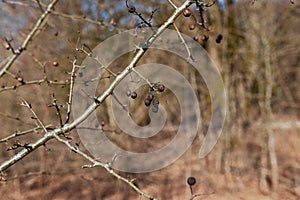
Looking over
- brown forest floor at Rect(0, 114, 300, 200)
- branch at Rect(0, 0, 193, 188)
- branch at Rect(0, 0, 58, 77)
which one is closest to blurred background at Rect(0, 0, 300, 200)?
brown forest floor at Rect(0, 114, 300, 200)

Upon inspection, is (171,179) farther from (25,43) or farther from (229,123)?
(25,43)

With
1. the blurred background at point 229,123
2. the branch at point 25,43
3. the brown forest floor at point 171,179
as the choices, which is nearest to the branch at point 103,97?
the branch at point 25,43

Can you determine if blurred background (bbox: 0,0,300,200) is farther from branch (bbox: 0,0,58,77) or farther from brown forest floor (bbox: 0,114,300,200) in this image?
branch (bbox: 0,0,58,77)

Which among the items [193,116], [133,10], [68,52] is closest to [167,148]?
[193,116]

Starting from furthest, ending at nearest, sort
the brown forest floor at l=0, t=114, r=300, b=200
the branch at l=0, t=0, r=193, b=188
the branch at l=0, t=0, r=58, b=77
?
the brown forest floor at l=0, t=114, r=300, b=200, the branch at l=0, t=0, r=58, b=77, the branch at l=0, t=0, r=193, b=188

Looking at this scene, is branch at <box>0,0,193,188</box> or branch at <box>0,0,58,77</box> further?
branch at <box>0,0,58,77</box>

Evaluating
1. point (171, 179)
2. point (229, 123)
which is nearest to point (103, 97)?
point (229, 123)

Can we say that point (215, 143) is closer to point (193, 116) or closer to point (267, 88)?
point (193, 116)

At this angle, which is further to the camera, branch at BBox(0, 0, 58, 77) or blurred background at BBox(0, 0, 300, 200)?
blurred background at BBox(0, 0, 300, 200)

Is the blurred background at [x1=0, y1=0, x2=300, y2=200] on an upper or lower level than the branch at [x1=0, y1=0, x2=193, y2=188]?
upper

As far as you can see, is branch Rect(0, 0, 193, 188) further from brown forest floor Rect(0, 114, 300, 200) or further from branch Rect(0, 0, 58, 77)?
brown forest floor Rect(0, 114, 300, 200)

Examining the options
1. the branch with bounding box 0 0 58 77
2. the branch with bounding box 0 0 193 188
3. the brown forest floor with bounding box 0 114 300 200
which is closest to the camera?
the branch with bounding box 0 0 193 188

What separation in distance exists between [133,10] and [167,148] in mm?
5716

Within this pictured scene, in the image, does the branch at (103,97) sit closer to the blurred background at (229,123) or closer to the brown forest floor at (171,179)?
the blurred background at (229,123)
